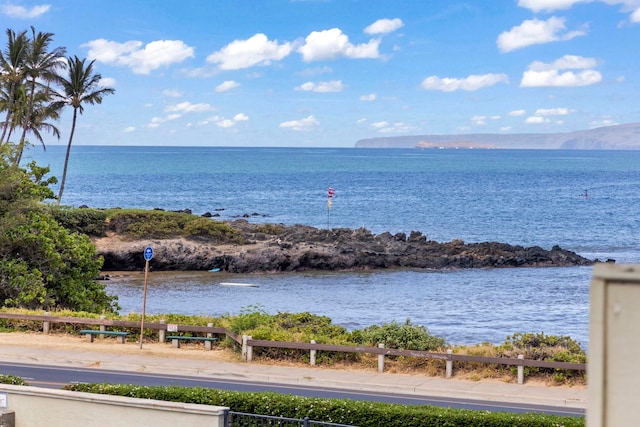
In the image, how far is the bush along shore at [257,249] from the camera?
6800 cm

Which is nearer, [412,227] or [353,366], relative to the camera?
[353,366]

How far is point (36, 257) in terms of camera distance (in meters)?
38.5

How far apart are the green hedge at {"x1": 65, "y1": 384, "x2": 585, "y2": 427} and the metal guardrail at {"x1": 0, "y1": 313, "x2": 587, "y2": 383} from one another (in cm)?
737

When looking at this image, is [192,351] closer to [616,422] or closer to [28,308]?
[28,308]

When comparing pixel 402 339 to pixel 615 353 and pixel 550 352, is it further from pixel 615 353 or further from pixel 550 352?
pixel 615 353

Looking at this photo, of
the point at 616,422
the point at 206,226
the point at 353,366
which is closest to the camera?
the point at 616,422

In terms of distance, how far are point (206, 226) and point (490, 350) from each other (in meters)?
52.2

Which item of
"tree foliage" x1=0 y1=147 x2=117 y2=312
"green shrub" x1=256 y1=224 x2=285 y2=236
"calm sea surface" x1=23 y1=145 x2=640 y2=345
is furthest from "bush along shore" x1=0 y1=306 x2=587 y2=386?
"green shrub" x1=256 y1=224 x2=285 y2=236

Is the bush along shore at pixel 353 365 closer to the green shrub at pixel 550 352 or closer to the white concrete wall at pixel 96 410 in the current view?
the green shrub at pixel 550 352

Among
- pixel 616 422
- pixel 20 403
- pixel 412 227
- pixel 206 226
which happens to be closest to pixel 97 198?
pixel 412 227

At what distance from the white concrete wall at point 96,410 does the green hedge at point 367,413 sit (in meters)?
1.43

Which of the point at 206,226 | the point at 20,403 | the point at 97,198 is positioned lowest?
the point at 20,403

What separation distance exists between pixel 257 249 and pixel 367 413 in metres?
52.9

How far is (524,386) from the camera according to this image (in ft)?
78.6
